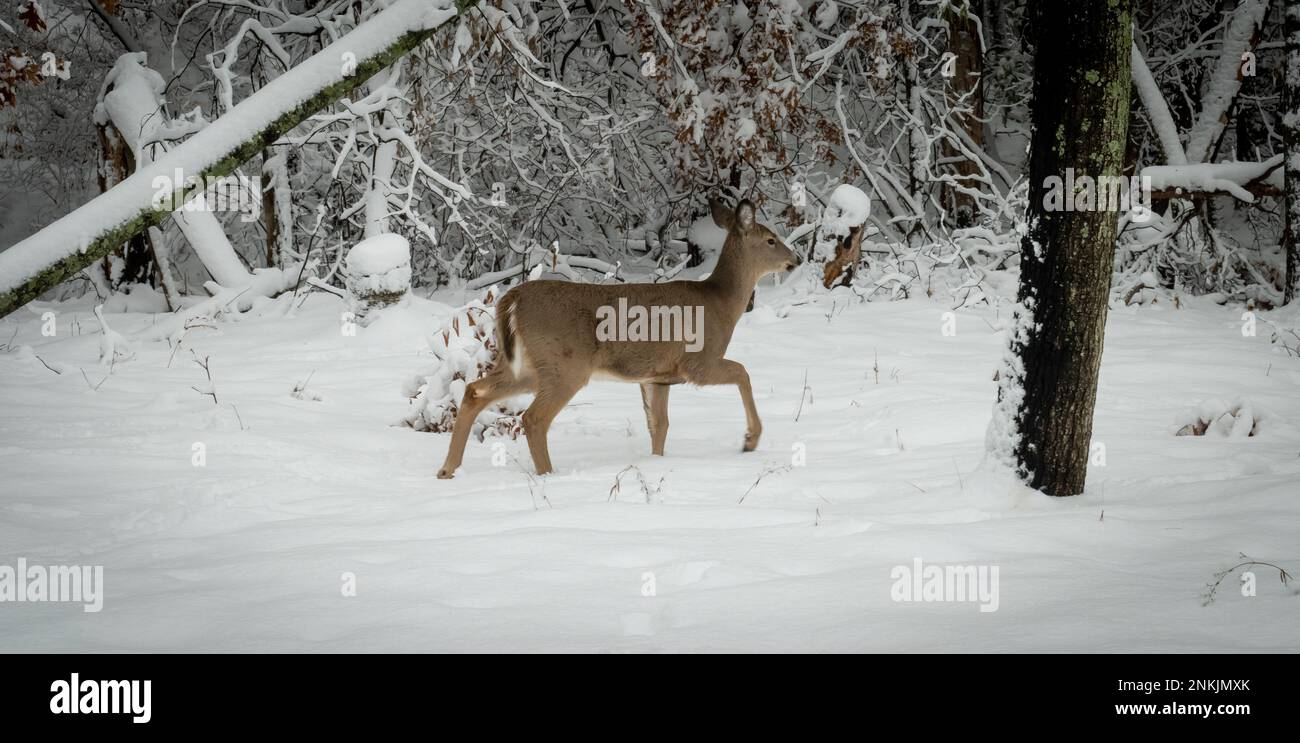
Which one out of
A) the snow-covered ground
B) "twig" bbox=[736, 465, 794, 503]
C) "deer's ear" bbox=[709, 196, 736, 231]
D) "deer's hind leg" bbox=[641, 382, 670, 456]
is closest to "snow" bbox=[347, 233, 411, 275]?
the snow-covered ground

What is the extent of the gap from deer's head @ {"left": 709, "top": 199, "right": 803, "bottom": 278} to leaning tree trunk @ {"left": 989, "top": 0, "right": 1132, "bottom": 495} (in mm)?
2579

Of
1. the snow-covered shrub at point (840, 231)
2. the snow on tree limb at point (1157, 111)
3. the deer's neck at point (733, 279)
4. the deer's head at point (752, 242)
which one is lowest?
the deer's neck at point (733, 279)

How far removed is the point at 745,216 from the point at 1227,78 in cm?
824

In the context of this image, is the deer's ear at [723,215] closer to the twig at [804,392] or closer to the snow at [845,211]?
the twig at [804,392]

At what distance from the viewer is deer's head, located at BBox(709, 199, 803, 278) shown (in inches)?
285

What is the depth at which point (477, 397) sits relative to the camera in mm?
A: 5969

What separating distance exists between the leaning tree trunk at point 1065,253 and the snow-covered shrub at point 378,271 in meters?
6.66

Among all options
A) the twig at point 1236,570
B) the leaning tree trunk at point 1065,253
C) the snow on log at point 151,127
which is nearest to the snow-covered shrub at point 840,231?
the snow on log at point 151,127

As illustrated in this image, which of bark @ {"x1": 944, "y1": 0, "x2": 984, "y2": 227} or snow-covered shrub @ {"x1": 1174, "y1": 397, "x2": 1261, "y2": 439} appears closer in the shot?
snow-covered shrub @ {"x1": 1174, "y1": 397, "x2": 1261, "y2": 439}

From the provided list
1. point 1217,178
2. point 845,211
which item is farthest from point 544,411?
point 1217,178

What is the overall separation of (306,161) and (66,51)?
366 cm

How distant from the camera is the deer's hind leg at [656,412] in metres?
6.29

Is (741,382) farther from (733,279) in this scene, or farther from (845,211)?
(845,211)

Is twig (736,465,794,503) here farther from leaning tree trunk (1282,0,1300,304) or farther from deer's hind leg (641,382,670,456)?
leaning tree trunk (1282,0,1300,304)
